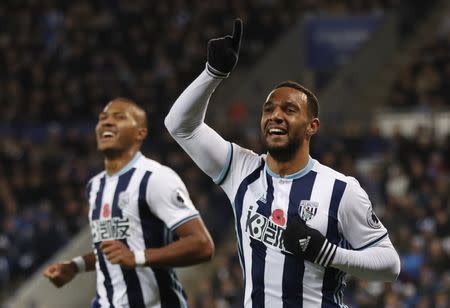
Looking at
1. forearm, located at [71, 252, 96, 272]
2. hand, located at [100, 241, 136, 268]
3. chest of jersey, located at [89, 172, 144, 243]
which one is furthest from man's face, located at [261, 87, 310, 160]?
forearm, located at [71, 252, 96, 272]

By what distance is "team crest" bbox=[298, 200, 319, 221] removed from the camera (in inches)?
170

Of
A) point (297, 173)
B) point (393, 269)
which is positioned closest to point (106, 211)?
point (297, 173)

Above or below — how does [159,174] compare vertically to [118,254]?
above

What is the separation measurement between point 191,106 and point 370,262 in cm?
104

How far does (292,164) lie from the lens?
14.6ft

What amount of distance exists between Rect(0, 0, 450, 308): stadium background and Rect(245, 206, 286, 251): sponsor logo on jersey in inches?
268

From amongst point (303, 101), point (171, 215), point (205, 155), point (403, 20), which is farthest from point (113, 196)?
point (403, 20)

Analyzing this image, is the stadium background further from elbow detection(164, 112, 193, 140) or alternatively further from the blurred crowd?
elbow detection(164, 112, 193, 140)

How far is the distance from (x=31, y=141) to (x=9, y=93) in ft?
4.76

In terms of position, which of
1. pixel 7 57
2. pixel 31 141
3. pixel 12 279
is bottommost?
pixel 12 279

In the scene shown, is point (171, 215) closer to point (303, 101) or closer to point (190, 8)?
point (303, 101)

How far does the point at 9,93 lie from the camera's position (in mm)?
17609

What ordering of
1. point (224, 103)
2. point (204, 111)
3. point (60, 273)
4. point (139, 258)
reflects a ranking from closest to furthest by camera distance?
point (204, 111) < point (139, 258) < point (60, 273) < point (224, 103)

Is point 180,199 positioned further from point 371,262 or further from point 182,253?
point 371,262
